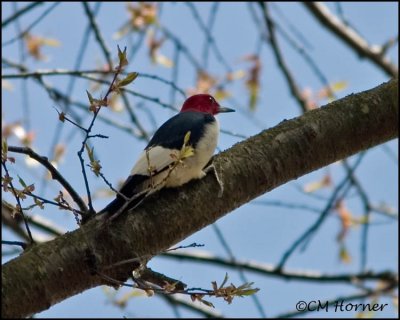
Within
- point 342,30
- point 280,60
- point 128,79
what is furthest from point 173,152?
point 342,30

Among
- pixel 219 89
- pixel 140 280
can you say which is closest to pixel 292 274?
pixel 219 89

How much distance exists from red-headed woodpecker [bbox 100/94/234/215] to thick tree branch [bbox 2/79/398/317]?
56 mm

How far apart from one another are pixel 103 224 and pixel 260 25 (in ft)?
8.92

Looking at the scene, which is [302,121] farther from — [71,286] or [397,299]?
[397,299]

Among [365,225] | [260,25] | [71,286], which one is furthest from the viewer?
[260,25]

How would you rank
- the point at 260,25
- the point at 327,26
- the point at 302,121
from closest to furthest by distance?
the point at 302,121 → the point at 260,25 → the point at 327,26

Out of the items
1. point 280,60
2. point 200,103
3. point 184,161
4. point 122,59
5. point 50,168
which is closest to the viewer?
point 122,59

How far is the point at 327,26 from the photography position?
17.7 feet

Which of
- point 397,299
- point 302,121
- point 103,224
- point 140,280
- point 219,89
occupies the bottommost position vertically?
point 397,299

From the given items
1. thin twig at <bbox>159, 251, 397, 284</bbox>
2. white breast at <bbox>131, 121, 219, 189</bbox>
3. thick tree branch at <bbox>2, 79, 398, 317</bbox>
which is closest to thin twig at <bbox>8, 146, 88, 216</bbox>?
thick tree branch at <bbox>2, 79, 398, 317</bbox>

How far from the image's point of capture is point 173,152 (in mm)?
2758

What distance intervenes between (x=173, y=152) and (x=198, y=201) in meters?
0.29

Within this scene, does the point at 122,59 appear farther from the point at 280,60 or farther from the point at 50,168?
the point at 280,60

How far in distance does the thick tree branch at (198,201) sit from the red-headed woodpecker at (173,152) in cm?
6
